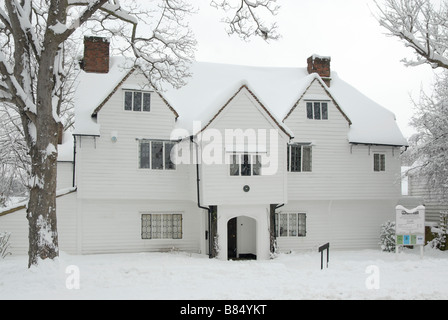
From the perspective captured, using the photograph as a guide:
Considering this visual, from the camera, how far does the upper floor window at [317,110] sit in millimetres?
24109

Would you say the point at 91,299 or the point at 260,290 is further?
the point at 260,290

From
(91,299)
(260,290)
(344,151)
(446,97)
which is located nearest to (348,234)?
(344,151)

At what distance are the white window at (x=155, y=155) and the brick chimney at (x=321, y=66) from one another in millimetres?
9580

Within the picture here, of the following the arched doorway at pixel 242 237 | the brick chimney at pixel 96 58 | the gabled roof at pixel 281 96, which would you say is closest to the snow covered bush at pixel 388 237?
the gabled roof at pixel 281 96

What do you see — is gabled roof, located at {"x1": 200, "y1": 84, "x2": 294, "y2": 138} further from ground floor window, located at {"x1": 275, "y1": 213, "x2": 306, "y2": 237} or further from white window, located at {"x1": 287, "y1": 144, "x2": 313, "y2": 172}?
ground floor window, located at {"x1": 275, "y1": 213, "x2": 306, "y2": 237}

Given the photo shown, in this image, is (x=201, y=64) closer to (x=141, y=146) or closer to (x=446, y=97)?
(x=141, y=146)

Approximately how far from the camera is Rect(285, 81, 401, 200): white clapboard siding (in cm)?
2380

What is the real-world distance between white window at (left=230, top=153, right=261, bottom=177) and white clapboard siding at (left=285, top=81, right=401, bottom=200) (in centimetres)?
292

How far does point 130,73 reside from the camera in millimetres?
21844

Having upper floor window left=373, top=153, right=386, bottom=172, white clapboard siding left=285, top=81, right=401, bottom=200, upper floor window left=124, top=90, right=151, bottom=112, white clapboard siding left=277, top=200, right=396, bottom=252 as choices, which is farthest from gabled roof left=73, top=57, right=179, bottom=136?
upper floor window left=373, top=153, right=386, bottom=172

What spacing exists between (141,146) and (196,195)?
3.64m

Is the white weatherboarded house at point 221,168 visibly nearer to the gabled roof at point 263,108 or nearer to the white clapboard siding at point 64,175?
the gabled roof at point 263,108

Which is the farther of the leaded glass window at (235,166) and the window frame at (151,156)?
the window frame at (151,156)

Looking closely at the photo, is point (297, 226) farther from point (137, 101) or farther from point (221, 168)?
point (137, 101)
